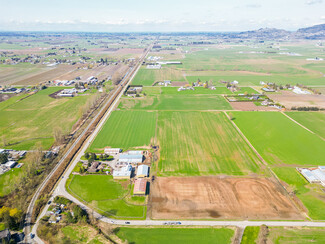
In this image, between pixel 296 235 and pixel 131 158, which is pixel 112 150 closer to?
pixel 131 158

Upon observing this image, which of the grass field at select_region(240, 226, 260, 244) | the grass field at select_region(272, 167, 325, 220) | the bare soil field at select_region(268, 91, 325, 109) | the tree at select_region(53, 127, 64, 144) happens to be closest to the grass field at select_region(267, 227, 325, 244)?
the grass field at select_region(240, 226, 260, 244)

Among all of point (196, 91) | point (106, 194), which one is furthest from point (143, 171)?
point (196, 91)

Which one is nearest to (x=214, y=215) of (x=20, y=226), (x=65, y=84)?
(x=20, y=226)

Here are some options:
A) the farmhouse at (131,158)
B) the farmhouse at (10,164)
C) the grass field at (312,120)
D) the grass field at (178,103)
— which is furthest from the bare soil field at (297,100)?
the farmhouse at (10,164)

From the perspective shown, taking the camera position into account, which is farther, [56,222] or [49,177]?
[49,177]

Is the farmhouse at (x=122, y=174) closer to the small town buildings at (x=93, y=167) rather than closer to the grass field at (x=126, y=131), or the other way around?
the small town buildings at (x=93, y=167)

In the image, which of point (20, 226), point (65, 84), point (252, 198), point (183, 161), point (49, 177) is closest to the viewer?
point (20, 226)

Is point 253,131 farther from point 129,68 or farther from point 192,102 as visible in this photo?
point 129,68
